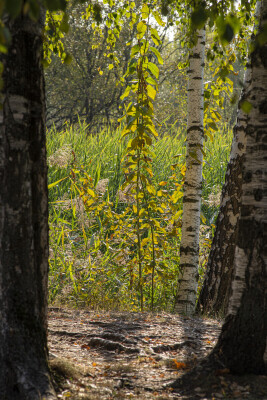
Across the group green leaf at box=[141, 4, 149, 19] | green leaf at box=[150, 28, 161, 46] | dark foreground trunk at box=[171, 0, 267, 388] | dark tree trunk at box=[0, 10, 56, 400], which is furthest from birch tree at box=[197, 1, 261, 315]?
dark tree trunk at box=[0, 10, 56, 400]

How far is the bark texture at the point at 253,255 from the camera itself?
2650mm

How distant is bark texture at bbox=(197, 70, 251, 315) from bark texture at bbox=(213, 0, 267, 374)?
2124 millimetres

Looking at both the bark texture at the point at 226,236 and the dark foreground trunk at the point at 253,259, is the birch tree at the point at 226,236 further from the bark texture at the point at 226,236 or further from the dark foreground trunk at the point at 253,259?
the dark foreground trunk at the point at 253,259

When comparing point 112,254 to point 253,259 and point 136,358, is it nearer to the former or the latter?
point 136,358

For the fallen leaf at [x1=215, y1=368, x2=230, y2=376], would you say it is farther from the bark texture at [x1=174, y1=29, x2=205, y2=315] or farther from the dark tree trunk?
the bark texture at [x1=174, y1=29, x2=205, y2=315]

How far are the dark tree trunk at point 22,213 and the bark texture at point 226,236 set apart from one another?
9.25 ft

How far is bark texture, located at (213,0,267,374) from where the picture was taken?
2650 mm

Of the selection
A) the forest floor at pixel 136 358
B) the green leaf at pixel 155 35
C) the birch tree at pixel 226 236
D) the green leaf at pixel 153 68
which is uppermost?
the green leaf at pixel 155 35

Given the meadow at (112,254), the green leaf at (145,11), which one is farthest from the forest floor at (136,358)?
the green leaf at (145,11)

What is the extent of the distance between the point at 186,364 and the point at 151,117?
92.2 inches

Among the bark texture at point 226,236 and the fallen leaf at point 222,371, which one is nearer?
the fallen leaf at point 222,371

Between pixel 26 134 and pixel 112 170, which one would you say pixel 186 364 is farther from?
pixel 112 170

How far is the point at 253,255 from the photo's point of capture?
266 cm

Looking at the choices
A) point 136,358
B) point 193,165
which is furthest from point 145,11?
point 136,358
